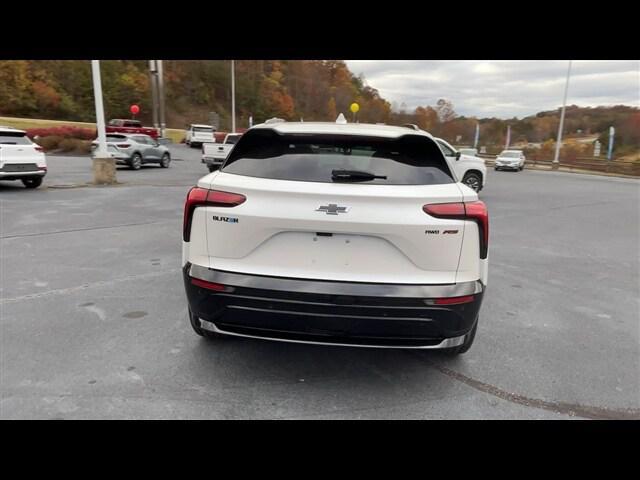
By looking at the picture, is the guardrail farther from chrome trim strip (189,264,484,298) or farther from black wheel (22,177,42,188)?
chrome trim strip (189,264,484,298)

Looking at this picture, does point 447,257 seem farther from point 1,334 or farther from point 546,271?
point 546,271

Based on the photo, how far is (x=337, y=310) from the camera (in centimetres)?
254

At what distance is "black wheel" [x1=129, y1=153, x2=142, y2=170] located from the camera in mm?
19891

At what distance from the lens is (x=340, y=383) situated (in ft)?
10.2

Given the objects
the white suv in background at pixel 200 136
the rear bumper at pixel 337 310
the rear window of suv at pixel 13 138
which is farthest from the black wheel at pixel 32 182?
the white suv in background at pixel 200 136

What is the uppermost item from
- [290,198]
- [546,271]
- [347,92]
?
[347,92]

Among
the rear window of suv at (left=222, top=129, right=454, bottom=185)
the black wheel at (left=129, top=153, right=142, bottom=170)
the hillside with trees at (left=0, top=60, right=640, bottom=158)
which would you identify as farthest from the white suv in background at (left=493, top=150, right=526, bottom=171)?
the rear window of suv at (left=222, top=129, right=454, bottom=185)

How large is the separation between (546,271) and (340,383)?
Result: 4384mm

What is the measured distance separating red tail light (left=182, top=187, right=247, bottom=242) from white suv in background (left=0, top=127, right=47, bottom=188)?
11494 mm

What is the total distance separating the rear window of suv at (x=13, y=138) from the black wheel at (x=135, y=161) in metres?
7.83

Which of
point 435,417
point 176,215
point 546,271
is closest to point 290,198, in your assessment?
point 435,417

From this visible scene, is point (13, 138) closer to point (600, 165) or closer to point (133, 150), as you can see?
point (133, 150)

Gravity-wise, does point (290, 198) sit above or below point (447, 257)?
above

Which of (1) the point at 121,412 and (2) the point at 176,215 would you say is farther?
(2) the point at 176,215
